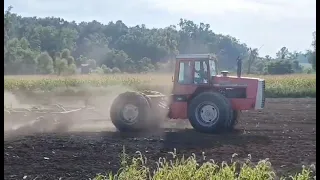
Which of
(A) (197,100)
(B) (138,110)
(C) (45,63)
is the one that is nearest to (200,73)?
(A) (197,100)

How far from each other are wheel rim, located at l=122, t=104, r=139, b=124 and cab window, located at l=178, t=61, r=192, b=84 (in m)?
0.36

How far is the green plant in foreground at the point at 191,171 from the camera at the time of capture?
138 inches

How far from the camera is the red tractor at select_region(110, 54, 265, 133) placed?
150 inches

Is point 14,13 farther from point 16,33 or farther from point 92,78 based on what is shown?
point 92,78

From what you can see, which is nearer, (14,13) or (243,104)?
(14,13)

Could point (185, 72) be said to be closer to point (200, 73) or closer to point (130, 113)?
point (200, 73)

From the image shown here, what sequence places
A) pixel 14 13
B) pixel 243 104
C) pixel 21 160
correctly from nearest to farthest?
1. pixel 14 13
2. pixel 21 160
3. pixel 243 104

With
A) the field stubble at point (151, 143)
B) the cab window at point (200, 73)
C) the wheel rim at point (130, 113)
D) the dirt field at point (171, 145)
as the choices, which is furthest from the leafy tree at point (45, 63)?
the cab window at point (200, 73)

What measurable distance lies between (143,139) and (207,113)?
0.55 metres

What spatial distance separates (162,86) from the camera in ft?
12.3

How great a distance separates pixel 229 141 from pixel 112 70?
0.90 meters

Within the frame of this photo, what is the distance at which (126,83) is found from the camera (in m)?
3.68

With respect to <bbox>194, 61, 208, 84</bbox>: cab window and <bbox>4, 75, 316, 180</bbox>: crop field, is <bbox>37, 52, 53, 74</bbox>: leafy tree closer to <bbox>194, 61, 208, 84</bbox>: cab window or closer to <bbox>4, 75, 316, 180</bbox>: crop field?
<bbox>4, 75, 316, 180</bbox>: crop field
